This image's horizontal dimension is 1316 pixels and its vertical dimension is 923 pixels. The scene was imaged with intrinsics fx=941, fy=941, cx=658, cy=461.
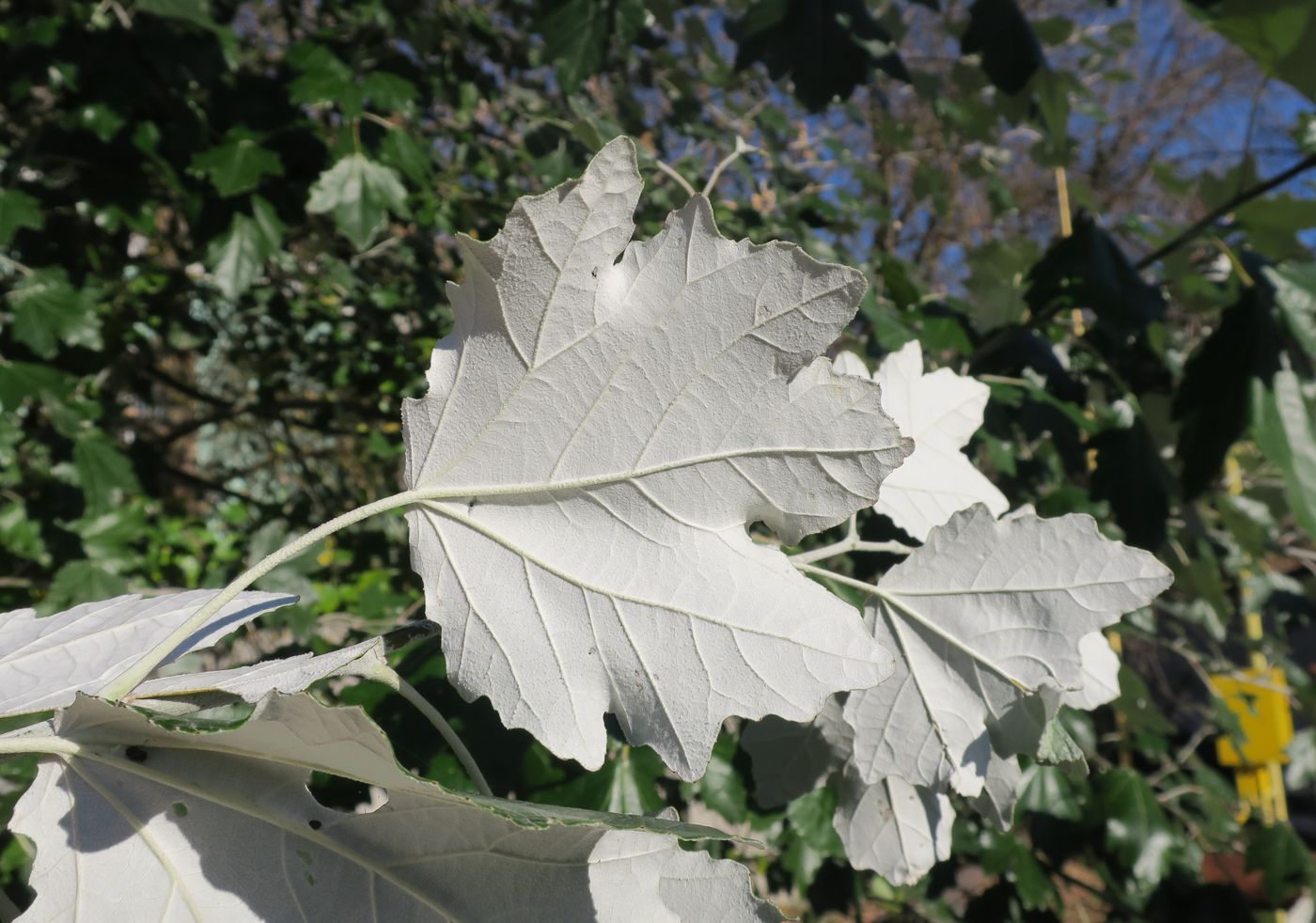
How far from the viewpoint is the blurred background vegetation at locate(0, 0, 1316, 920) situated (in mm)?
1265

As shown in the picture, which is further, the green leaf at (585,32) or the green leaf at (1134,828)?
the green leaf at (1134,828)

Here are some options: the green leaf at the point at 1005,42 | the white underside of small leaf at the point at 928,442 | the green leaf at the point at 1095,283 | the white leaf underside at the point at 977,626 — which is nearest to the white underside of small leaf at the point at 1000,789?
the white leaf underside at the point at 977,626

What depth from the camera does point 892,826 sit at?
0.68 m

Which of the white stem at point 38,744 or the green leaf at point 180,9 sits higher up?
the green leaf at point 180,9

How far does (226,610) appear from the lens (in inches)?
19.8

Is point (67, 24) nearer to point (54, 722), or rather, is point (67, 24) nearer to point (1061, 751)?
point (54, 722)

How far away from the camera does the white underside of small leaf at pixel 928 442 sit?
686mm

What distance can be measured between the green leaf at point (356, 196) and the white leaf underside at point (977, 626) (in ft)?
4.32

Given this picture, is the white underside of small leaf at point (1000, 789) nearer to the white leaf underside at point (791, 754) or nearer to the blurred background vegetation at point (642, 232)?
the white leaf underside at point (791, 754)

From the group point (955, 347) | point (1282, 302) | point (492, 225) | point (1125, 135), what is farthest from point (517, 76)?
point (1125, 135)

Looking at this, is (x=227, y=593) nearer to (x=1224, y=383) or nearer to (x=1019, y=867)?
(x=1224, y=383)

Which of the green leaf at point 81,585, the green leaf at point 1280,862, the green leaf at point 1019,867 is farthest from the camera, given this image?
the green leaf at point 1280,862

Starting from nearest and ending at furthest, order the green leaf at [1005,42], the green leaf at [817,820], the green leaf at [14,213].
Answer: the green leaf at [817,820] < the green leaf at [1005,42] < the green leaf at [14,213]

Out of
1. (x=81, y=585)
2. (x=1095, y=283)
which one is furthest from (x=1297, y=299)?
(x=81, y=585)
